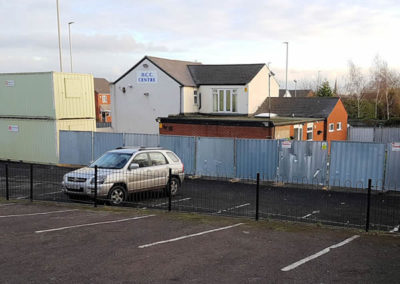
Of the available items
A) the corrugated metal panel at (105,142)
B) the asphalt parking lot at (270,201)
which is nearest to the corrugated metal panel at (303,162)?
the asphalt parking lot at (270,201)

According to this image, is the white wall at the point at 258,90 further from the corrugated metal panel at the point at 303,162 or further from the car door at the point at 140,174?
the car door at the point at 140,174

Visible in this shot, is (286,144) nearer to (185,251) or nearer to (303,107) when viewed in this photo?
(185,251)

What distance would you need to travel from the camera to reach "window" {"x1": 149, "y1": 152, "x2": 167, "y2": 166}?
560 inches

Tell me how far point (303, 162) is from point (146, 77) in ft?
69.7

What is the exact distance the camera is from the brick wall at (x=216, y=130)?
22.5m

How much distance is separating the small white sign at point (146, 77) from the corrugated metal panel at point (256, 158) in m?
18.0

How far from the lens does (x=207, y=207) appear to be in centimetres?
1303

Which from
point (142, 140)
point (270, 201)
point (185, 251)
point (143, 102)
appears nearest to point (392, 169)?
point (270, 201)

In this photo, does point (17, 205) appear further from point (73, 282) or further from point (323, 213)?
point (323, 213)

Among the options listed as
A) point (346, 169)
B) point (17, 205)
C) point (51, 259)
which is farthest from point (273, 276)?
point (346, 169)

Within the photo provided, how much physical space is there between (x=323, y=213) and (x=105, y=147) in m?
13.9

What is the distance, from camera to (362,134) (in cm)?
3500

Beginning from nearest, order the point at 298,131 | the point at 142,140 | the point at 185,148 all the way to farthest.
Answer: the point at 185,148
the point at 142,140
the point at 298,131

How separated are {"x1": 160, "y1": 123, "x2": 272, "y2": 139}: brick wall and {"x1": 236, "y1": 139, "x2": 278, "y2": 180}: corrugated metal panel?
356cm
